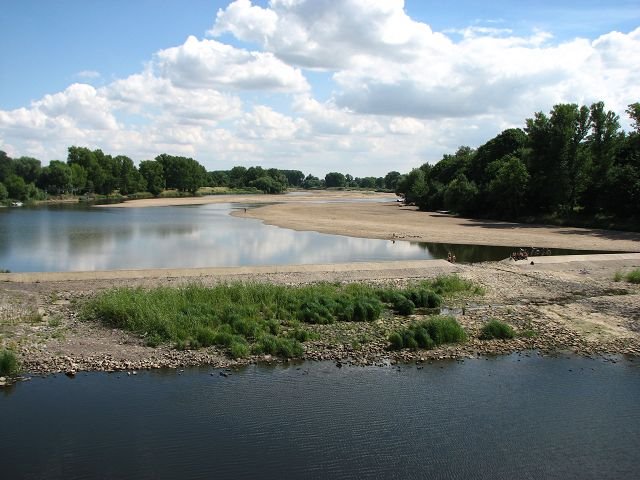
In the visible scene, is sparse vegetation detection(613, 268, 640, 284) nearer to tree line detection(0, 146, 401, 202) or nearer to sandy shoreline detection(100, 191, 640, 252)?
sandy shoreline detection(100, 191, 640, 252)

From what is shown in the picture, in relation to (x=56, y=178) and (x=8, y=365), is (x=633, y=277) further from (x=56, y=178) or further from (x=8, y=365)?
(x=56, y=178)

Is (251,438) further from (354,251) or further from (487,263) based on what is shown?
(354,251)

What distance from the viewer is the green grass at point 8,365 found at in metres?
14.5

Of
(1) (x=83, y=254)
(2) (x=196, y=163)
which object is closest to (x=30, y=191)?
(2) (x=196, y=163)

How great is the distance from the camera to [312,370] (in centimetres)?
1552

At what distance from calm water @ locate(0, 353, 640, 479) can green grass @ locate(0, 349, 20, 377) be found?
775mm

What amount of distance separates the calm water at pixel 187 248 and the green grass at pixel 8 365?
16.9m

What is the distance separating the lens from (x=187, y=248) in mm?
40281

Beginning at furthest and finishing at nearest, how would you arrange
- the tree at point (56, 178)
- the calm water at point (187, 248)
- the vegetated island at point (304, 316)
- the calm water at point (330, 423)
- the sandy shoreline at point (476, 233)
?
the tree at point (56, 178)
the sandy shoreline at point (476, 233)
the calm water at point (187, 248)
the vegetated island at point (304, 316)
the calm water at point (330, 423)

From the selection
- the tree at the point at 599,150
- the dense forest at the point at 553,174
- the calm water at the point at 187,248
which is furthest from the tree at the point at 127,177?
the tree at the point at 599,150

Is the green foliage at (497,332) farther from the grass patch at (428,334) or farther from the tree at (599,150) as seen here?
the tree at (599,150)

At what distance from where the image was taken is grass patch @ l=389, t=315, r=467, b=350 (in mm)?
17172

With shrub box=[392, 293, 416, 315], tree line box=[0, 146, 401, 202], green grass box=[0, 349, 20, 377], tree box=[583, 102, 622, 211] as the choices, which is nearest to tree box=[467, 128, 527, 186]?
tree box=[583, 102, 622, 211]

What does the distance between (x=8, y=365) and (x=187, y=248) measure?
2594 centimetres
